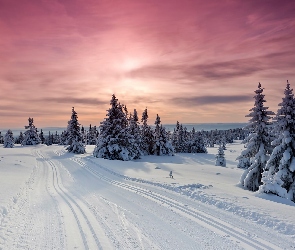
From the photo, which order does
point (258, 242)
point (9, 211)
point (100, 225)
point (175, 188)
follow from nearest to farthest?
point (258, 242) → point (100, 225) → point (9, 211) → point (175, 188)

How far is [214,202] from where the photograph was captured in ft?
41.1

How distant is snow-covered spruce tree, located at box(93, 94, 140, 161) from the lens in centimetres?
4084

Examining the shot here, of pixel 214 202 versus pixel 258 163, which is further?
pixel 258 163

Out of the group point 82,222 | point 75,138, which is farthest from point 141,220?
point 75,138

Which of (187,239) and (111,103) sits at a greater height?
(111,103)

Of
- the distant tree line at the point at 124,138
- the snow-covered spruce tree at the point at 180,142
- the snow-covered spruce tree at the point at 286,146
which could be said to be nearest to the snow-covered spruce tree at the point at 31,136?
the distant tree line at the point at 124,138

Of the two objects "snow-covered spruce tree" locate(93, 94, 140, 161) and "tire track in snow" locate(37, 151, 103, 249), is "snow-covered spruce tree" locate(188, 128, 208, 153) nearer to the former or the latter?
"snow-covered spruce tree" locate(93, 94, 140, 161)

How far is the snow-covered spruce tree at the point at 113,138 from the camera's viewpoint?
4084 cm

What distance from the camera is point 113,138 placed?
40.9 meters

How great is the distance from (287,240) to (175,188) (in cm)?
812

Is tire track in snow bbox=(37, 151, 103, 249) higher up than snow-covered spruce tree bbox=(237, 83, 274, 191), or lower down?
lower down

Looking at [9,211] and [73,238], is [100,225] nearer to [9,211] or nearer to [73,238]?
[73,238]

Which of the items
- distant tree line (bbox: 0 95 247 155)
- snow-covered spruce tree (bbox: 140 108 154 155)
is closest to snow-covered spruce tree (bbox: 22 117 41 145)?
distant tree line (bbox: 0 95 247 155)

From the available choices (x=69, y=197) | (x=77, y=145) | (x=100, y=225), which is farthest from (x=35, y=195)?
(x=77, y=145)
